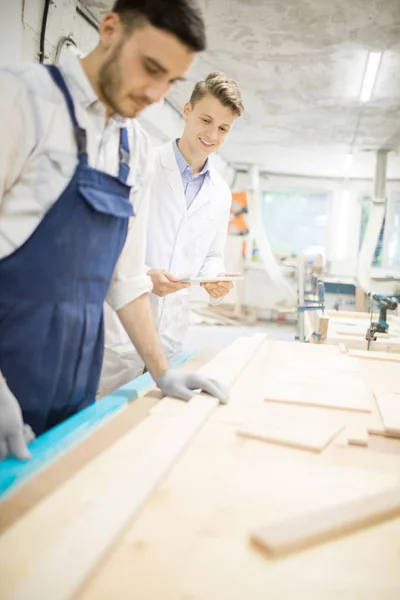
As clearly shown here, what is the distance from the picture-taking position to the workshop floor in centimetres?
731

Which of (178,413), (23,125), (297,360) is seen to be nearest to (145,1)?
(23,125)

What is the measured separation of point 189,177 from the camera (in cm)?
271

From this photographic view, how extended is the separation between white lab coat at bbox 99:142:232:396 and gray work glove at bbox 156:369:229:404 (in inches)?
31.9

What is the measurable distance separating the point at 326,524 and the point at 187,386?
0.73 metres

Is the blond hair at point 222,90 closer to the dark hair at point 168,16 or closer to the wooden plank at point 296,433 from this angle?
the dark hair at point 168,16

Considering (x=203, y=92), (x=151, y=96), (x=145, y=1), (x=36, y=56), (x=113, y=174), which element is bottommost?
(x=113, y=174)

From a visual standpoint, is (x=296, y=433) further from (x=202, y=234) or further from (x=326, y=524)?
(x=202, y=234)

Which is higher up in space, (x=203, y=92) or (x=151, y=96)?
(x=203, y=92)

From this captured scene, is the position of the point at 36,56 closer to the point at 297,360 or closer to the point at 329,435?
the point at 297,360

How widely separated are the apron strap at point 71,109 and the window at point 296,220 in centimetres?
966

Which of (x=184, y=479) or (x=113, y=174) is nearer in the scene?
(x=184, y=479)

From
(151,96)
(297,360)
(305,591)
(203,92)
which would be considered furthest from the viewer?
(203,92)

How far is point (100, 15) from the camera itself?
12.5 feet

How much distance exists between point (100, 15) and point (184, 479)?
13.5 feet
